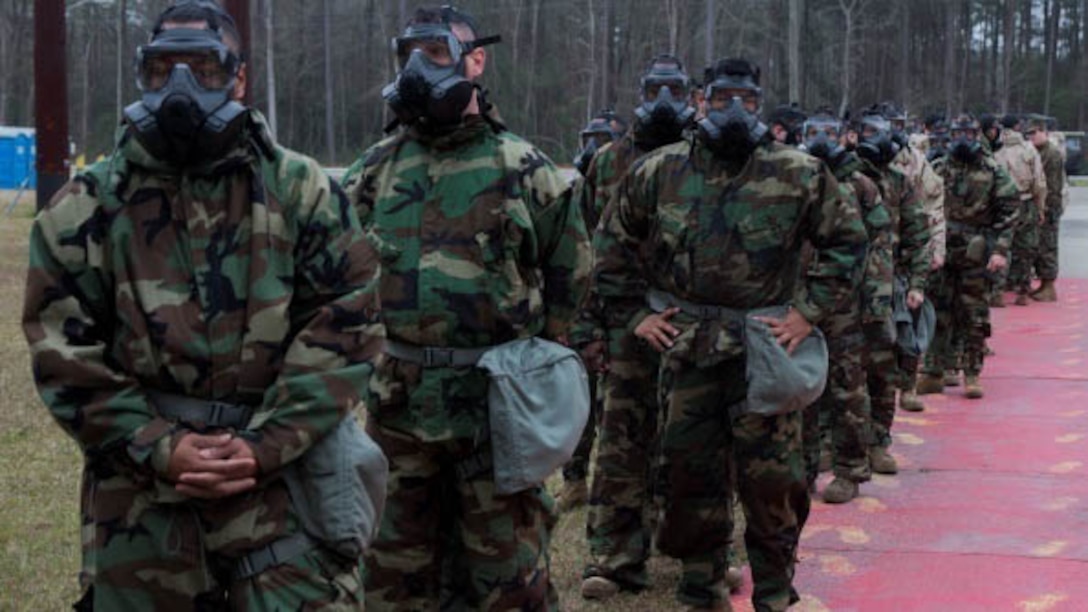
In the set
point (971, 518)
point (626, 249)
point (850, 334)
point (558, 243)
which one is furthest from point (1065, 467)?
point (558, 243)

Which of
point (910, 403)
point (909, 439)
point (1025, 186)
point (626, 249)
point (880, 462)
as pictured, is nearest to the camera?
point (626, 249)

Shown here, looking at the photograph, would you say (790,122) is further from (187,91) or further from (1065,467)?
(187,91)

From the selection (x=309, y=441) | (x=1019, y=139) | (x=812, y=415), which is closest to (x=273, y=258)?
(x=309, y=441)

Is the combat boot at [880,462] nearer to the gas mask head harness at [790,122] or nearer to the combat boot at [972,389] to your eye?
the gas mask head harness at [790,122]

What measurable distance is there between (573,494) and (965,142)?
5.52 metres

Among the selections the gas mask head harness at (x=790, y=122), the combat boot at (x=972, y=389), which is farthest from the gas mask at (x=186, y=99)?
the combat boot at (x=972, y=389)

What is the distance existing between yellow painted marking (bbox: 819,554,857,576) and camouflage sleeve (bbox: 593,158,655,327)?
152cm

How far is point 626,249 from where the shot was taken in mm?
5762

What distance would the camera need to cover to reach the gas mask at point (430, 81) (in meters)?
4.28

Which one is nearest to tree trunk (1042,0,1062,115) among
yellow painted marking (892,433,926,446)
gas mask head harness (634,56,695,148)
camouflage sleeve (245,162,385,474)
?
yellow painted marking (892,433,926,446)

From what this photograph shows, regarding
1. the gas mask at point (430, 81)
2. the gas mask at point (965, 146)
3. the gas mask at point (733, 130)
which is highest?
the gas mask at point (430, 81)

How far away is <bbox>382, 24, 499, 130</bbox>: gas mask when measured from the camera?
4277 millimetres

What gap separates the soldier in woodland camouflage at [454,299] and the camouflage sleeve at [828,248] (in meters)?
1.26

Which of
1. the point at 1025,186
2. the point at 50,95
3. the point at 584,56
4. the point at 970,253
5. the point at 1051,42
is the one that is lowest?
the point at 970,253
